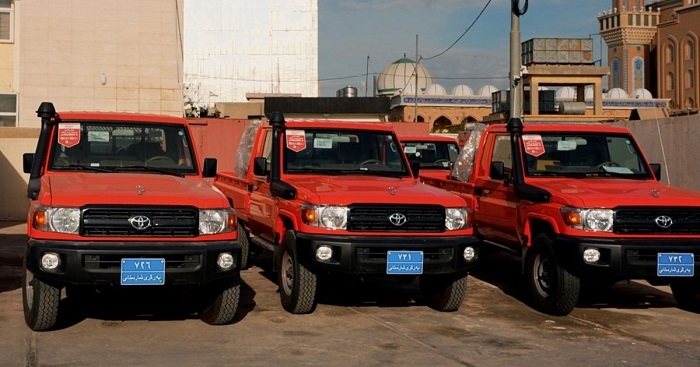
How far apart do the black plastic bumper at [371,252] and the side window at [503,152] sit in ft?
7.71

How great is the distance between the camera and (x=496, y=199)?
11391mm

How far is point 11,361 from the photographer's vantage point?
7.30 metres

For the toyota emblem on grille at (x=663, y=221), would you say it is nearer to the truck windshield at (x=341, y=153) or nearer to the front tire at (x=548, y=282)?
the front tire at (x=548, y=282)

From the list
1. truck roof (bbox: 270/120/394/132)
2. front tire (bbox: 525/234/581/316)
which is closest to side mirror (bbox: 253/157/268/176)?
truck roof (bbox: 270/120/394/132)

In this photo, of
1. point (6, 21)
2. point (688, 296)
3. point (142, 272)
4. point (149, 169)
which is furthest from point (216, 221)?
point (6, 21)

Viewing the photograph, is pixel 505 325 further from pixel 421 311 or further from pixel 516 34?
pixel 516 34

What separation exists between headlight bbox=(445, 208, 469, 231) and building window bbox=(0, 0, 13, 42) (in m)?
19.6

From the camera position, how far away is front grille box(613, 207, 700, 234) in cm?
938

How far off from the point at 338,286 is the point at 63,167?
3696 millimetres

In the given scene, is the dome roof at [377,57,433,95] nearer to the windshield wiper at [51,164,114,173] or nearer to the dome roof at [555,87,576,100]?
the dome roof at [555,87,576,100]

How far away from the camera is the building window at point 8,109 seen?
85.0 ft

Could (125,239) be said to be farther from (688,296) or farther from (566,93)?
(566,93)

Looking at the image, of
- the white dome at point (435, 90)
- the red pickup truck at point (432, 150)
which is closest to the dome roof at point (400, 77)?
the white dome at point (435, 90)

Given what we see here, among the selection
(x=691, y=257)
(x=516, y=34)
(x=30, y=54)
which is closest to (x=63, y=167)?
(x=691, y=257)
